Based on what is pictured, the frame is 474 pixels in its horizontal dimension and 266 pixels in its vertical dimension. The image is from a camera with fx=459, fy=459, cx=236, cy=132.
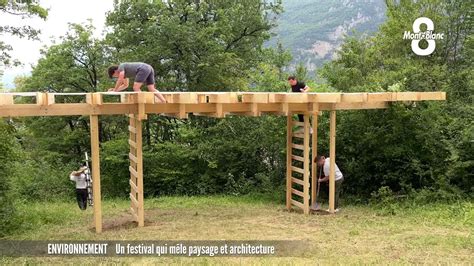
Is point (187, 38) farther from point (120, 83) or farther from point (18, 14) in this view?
point (120, 83)

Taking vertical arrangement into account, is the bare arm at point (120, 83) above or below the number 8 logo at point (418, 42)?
below

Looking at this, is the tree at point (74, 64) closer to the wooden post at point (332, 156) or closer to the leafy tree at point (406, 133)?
the leafy tree at point (406, 133)

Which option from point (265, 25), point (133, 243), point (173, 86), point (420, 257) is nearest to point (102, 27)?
point (173, 86)

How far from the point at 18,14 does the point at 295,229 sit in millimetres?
12795

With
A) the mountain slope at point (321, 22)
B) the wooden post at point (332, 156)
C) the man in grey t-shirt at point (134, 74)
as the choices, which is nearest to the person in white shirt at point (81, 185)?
the man in grey t-shirt at point (134, 74)

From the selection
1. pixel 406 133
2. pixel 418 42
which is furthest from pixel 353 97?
pixel 418 42

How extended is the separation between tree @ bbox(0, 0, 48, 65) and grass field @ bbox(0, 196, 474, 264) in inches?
290

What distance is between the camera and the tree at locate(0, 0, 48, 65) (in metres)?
15.7

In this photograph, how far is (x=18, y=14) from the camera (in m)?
16.1

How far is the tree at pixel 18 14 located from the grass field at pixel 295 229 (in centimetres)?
736

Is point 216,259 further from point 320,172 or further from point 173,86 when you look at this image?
point 173,86

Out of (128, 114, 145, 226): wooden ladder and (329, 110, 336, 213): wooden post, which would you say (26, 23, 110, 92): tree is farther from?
(329, 110, 336, 213): wooden post

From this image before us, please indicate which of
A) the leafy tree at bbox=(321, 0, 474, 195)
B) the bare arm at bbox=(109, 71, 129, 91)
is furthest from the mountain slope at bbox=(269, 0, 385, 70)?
the bare arm at bbox=(109, 71, 129, 91)

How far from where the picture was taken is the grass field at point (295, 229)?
6.96 meters
